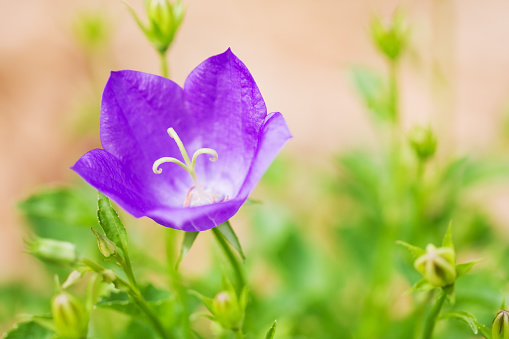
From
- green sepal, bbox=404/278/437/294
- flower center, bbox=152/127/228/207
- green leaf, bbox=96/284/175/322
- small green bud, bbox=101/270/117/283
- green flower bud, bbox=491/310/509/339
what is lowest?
green leaf, bbox=96/284/175/322

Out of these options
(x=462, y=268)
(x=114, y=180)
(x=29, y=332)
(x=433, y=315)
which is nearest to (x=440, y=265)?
(x=462, y=268)

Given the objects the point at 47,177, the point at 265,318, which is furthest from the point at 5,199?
the point at 265,318

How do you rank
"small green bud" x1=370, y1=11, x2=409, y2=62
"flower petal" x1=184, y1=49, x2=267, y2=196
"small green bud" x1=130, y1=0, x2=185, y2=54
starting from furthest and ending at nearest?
"small green bud" x1=370, y1=11, x2=409, y2=62
"small green bud" x1=130, y1=0, x2=185, y2=54
"flower petal" x1=184, y1=49, x2=267, y2=196

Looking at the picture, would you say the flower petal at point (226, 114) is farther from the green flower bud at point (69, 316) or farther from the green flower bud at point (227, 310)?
the green flower bud at point (69, 316)

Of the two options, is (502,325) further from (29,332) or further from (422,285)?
(29,332)

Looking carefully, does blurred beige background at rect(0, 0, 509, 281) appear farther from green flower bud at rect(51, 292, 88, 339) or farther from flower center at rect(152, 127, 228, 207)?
green flower bud at rect(51, 292, 88, 339)

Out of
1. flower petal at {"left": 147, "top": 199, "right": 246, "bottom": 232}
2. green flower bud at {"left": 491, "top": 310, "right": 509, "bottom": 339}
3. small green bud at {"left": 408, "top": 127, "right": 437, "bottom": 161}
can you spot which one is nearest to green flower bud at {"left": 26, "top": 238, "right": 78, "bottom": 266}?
flower petal at {"left": 147, "top": 199, "right": 246, "bottom": 232}
